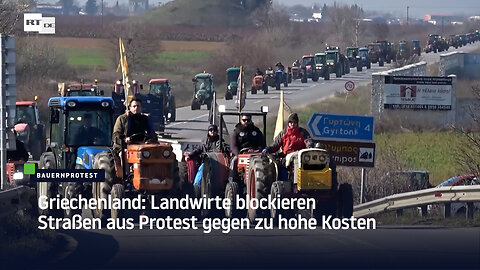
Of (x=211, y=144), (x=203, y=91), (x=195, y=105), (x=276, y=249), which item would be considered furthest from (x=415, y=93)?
(x=276, y=249)

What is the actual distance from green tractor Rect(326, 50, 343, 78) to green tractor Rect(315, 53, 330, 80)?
0.34 m

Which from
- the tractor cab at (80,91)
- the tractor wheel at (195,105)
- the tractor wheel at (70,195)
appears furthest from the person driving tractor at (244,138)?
the tractor wheel at (195,105)

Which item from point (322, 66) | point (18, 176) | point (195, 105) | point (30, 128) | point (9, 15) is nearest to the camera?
point (18, 176)

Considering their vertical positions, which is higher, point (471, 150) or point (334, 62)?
point (334, 62)

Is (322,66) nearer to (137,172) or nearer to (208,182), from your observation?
(208,182)

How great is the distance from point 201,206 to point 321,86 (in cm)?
5976

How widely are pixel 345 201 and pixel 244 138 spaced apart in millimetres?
2684

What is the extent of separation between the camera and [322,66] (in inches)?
3359

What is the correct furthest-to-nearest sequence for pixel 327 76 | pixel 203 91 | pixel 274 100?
1. pixel 327 76
2. pixel 274 100
3. pixel 203 91

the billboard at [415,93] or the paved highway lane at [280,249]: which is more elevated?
the paved highway lane at [280,249]

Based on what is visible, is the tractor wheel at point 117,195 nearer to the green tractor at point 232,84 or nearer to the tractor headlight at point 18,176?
the tractor headlight at point 18,176

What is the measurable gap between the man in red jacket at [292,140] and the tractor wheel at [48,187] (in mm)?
4119

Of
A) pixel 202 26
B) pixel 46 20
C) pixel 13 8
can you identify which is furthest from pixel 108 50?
pixel 46 20

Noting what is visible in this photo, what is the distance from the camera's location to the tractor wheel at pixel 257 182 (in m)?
20.6
